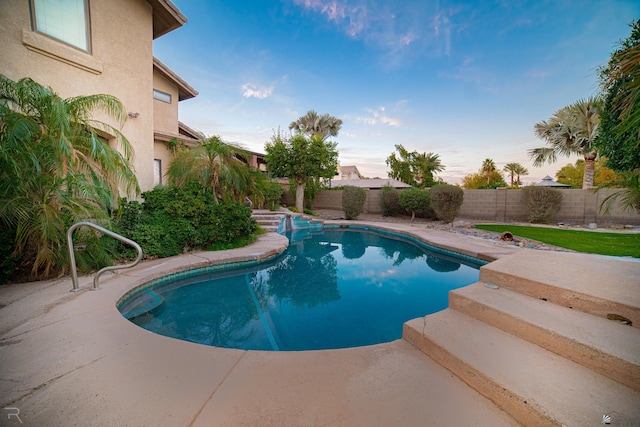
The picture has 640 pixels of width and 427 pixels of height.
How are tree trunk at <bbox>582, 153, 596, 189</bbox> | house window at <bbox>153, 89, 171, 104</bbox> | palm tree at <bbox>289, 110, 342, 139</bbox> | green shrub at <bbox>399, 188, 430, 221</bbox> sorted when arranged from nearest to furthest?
house window at <bbox>153, 89, 171, 104</bbox> → green shrub at <bbox>399, 188, 430, 221</bbox> → tree trunk at <bbox>582, 153, 596, 189</bbox> → palm tree at <bbox>289, 110, 342, 139</bbox>

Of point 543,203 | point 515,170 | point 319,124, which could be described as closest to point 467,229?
point 543,203

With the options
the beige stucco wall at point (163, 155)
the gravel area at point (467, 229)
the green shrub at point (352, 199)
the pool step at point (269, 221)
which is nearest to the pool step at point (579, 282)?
the gravel area at point (467, 229)

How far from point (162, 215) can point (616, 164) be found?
32.1 feet

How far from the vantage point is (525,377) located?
1.75 m

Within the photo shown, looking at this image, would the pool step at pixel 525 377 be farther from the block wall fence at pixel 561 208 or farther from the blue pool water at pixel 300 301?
the block wall fence at pixel 561 208

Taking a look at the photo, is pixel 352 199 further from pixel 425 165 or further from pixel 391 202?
pixel 425 165

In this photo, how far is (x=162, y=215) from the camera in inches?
243

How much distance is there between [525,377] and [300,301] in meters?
3.39

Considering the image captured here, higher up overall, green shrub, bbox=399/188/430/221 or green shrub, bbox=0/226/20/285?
green shrub, bbox=399/188/430/221

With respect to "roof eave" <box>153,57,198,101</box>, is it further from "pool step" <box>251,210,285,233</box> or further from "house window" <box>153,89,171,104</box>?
"pool step" <box>251,210,285,233</box>

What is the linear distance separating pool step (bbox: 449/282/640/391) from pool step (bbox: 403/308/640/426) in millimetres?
71

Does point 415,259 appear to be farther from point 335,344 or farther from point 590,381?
point 590,381

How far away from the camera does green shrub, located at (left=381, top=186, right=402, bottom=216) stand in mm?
15062

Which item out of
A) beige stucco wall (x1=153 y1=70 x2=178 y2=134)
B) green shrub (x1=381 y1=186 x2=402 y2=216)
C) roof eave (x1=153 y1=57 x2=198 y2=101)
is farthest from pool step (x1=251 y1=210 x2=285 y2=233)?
green shrub (x1=381 y1=186 x2=402 y2=216)
